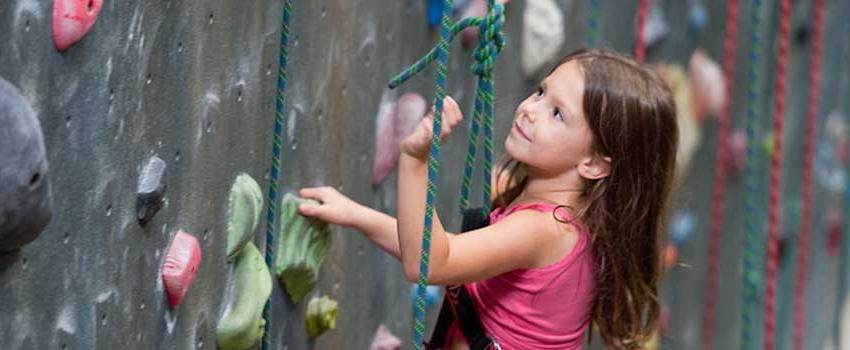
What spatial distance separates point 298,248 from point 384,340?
41cm

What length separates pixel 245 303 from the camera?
2.08 meters

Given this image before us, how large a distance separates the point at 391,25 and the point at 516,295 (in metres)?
0.56

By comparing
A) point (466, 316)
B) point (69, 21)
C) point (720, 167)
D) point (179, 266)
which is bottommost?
point (720, 167)

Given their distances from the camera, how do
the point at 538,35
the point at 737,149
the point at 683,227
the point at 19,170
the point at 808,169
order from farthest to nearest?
the point at 808,169
the point at 737,149
the point at 683,227
the point at 538,35
the point at 19,170

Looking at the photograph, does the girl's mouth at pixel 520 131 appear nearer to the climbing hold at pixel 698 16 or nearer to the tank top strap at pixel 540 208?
the tank top strap at pixel 540 208

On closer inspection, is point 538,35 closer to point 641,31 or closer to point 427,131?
point 641,31

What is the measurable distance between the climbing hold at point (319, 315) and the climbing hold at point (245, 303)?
0.20 metres

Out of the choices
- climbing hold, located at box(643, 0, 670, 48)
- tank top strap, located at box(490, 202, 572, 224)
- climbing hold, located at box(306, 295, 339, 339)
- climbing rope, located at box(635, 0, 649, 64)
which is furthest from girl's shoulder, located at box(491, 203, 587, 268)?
climbing hold, located at box(643, 0, 670, 48)

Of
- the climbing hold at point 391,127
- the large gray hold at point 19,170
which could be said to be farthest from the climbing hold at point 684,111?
the large gray hold at point 19,170

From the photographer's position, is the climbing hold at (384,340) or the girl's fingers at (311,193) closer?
the girl's fingers at (311,193)

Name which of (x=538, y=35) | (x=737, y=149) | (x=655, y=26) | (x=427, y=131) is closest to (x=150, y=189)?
(x=427, y=131)

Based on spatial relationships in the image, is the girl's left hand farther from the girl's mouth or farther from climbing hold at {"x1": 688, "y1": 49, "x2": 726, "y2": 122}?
climbing hold at {"x1": 688, "y1": 49, "x2": 726, "y2": 122}

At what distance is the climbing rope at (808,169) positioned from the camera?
13.7 feet

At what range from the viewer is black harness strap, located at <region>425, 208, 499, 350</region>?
2076mm
